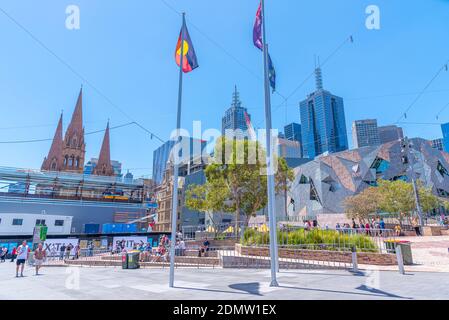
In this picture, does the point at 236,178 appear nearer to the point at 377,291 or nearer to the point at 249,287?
the point at 249,287

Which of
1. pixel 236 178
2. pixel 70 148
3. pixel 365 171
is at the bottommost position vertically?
pixel 236 178

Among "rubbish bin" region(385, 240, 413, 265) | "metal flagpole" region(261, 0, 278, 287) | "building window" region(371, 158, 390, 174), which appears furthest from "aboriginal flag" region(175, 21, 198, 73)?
"building window" region(371, 158, 390, 174)

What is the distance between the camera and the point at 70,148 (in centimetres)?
7375

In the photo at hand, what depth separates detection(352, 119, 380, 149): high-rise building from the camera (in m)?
101

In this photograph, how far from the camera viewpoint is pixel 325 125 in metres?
79.5


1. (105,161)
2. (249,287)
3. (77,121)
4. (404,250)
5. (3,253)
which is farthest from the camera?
(105,161)

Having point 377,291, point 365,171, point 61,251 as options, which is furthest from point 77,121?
point 377,291

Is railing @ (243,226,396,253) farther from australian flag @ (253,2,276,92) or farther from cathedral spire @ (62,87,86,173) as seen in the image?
cathedral spire @ (62,87,86,173)

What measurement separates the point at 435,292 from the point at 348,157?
174 ft

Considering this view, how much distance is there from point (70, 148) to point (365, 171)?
239 feet

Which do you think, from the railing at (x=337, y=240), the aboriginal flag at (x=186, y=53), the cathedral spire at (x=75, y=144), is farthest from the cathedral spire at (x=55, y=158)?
the aboriginal flag at (x=186, y=53)

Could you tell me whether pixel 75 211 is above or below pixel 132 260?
above

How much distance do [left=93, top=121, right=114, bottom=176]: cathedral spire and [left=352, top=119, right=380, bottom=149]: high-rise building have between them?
86539 millimetres
